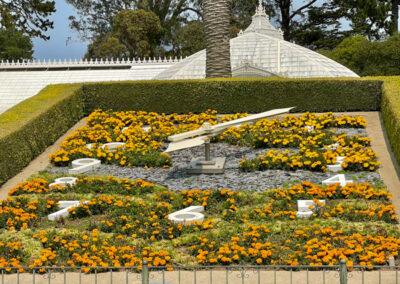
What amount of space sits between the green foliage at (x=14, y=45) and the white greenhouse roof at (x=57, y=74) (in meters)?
24.5

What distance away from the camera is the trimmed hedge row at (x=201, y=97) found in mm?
18281

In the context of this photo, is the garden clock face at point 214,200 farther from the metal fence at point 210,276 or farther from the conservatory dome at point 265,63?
the conservatory dome at point 265,63

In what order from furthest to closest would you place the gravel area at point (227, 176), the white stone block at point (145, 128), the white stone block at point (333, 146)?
the white stone block at point (145, 128) < the white stone block at point (333, 146) < the gravel area at point (227, 176)

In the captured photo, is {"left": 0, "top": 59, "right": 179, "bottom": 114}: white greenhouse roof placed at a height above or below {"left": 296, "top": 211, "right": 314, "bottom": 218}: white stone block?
above

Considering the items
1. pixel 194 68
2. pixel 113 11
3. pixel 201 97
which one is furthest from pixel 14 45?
pixel 201 97

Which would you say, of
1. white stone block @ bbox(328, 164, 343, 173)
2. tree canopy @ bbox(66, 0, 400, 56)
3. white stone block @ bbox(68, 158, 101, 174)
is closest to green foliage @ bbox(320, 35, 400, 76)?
tree canopy @ bbox(66, 0, 400, 56)

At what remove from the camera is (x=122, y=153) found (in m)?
15.1

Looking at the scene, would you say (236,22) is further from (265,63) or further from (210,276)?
(210,276)

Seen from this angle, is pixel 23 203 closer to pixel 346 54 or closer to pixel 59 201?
pixel 59 201

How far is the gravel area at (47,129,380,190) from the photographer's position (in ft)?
42.5

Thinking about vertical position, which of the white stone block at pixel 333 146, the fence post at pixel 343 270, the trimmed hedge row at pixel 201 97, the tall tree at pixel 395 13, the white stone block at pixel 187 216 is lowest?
the white stone block at pixel 187 216

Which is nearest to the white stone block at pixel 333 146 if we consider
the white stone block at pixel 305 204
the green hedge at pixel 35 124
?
Result: the white stone block at pixel 305 204

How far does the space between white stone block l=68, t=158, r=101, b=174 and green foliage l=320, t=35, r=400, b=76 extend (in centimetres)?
2383

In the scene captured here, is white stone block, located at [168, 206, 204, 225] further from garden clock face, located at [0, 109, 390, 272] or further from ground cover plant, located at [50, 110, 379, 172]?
ground cover plant, located at [50, 110, 379, 172]
